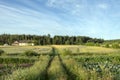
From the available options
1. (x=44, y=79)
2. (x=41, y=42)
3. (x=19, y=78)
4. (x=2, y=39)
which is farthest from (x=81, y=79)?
(x=2, y=39)

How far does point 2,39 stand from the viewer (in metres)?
158

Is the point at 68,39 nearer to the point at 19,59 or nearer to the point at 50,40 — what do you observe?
the point at 50,40

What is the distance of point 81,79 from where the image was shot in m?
16.3

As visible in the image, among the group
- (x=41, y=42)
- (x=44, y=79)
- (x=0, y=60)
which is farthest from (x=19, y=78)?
(x=41, y=42)

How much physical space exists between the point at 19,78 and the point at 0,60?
36.8 metres

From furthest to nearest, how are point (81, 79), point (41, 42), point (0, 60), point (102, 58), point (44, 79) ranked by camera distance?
point (41, 42) < point (102, 58) < point (0, 60) < point (44, 79) < point (81, 79)

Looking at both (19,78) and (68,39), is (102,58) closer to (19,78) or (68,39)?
(19,78)

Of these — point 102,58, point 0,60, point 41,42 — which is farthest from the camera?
point 41,42

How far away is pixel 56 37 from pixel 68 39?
7.07 metres

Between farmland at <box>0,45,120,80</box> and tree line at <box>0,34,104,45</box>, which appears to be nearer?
farmland at <box>0,45,120,80</box>

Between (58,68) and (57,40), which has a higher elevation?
(57,40)

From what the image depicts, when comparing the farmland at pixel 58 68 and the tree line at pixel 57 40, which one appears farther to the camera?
the tree line at pixel 57 40

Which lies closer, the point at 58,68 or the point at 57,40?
the point at 58,68

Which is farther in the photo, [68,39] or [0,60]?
[68,39]
